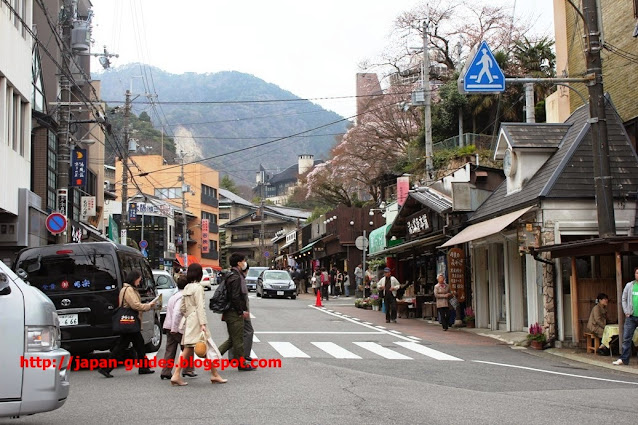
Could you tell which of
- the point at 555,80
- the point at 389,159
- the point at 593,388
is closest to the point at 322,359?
the point at 593,388

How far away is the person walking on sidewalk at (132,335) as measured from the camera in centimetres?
1218

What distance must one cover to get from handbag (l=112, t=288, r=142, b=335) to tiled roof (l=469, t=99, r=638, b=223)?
10667 millimetres

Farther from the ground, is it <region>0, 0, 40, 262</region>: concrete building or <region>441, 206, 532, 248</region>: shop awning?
<region>0, 0, 40, 262</region>: concrete building

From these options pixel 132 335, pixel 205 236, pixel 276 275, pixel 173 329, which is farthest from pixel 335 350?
pixel 205 236

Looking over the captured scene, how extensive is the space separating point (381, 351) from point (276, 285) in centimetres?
2525

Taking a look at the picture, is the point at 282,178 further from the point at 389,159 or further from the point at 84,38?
the point at 84,38

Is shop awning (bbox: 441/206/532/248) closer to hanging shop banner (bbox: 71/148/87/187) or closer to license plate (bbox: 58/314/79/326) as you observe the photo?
license plate (bbox: 58/314/79/326)

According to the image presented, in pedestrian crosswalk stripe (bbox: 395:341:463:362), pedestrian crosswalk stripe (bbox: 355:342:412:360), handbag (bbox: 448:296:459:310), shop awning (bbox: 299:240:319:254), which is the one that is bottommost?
pedestrian crosswalk stripe (bbox: 395:341:463:362)

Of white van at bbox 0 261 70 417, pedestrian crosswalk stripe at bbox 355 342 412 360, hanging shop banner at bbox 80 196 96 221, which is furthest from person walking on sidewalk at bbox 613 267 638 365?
hanging shop banner at bbox 80 196 96 221

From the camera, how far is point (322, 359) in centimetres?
1477

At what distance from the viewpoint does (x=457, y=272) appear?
2498cm

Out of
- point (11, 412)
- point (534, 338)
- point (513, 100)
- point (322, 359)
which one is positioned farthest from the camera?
point (513, 100)

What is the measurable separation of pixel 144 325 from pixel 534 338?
954 cm

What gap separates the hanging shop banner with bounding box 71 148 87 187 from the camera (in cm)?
3369
